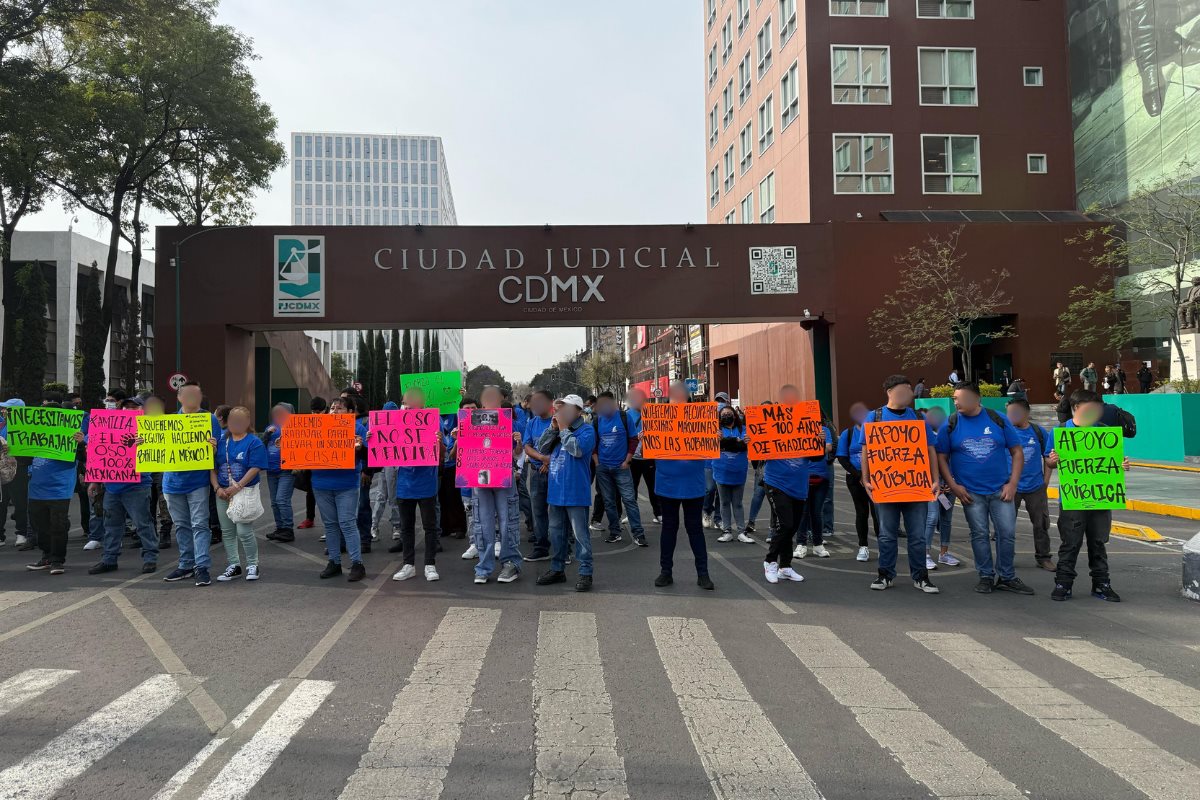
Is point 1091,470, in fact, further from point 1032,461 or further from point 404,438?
point 404,438

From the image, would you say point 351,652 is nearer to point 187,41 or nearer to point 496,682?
point 496,682

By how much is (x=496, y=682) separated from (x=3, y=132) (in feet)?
74.5

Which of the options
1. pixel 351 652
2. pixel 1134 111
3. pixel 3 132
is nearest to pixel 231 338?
pixel 3 132

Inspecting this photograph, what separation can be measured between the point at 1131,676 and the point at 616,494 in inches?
265

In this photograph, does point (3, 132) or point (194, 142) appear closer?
point (3, 132)

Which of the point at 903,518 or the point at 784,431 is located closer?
the point at 903,518

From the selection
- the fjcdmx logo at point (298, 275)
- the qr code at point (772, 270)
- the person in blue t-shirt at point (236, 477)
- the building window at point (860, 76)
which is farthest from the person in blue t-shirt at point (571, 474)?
the building window at point (860, 76)

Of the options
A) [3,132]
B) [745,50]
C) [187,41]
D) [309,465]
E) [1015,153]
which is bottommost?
[309,465]

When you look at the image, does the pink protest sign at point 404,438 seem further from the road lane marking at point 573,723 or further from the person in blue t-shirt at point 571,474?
the road lane marking at point 573,723

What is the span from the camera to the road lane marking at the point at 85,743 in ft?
11.0

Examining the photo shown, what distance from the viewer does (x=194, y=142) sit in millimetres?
32250

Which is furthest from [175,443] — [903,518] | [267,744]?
[903,518]

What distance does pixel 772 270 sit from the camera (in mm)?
25547

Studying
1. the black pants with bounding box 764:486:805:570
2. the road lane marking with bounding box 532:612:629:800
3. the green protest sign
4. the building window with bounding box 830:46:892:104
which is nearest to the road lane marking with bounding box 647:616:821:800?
the road lane marking with bounding box 532:612:629:800
